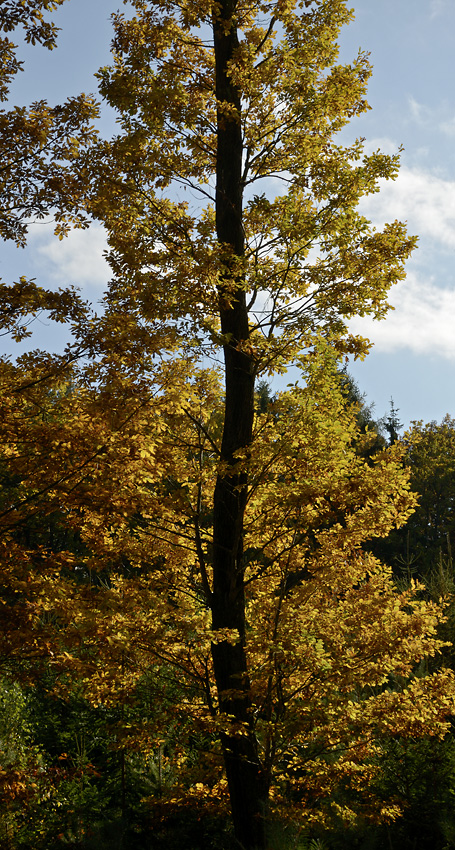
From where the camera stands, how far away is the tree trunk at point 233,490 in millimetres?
5707

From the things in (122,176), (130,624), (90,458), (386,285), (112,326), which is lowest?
(130,624)

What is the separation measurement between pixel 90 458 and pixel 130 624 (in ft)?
6.07

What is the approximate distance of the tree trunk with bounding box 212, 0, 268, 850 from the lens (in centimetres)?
571

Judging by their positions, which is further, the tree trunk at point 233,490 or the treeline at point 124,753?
the tree trunk at point 233,490

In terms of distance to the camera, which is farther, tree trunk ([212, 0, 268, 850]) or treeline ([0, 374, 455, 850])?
tree trunk ([212, 0, 268, 850])

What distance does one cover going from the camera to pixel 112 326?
551cm

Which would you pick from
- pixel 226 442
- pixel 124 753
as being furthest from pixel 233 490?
pixel 124 753

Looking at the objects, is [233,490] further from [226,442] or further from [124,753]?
[124,753]

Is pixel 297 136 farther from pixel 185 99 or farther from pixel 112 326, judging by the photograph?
pixel 112 326

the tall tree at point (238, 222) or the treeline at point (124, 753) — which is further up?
the tall tree at point (238, 222)

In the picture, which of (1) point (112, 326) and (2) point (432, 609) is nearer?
(1) point (112, 326)

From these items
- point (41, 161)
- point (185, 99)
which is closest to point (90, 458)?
point (41, 161)

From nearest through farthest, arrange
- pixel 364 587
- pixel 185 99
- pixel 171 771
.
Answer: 1. pixel 185 99
2. pixel 364 587
3. pixel 171 771

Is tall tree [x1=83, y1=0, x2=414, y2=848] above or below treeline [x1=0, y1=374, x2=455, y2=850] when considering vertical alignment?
above
